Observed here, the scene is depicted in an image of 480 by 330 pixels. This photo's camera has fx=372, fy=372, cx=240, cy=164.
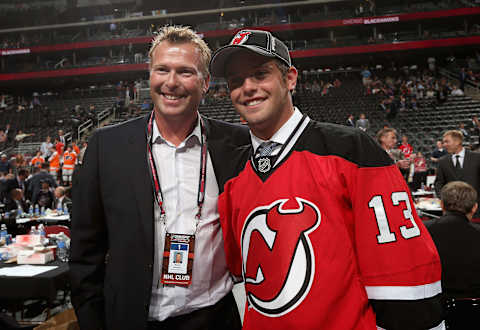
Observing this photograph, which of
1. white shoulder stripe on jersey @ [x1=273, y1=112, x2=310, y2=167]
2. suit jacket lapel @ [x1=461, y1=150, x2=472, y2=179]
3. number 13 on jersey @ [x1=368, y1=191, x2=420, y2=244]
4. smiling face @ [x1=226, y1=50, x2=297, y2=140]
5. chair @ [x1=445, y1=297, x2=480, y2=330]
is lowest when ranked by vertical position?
chair @ [x1=445, y1=297, x2=480, y2=330]

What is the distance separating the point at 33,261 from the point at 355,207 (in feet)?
8.69

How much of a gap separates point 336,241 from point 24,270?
8.05 ft

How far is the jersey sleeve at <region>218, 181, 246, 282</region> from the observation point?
1314 mm

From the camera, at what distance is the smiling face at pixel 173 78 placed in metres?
1.39

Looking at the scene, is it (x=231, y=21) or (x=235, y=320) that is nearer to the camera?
(x=235, y=320)

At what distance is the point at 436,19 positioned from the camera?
23203mm

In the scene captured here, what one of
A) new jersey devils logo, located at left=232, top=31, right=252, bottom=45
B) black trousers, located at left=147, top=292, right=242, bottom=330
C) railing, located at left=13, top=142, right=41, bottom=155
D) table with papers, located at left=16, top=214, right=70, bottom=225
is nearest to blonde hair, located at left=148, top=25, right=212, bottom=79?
new jersey devils logo, located at left=232, top=31, right=252, bottom=45

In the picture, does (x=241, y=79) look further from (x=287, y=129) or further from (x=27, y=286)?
(x=27, y=286)

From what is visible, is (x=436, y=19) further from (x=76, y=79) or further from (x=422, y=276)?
(x=422, y=276)

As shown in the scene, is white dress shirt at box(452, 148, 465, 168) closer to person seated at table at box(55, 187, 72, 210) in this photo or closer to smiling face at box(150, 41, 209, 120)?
smiling face at box(150, 41, 209, 120)

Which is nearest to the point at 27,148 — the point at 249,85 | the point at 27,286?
the point at 27,286

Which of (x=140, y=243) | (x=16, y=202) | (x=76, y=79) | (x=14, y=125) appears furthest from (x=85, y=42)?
(x=140, y=243)

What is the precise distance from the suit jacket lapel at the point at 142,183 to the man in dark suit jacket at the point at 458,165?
4297 millimetres

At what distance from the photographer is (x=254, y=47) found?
116 centimetres
